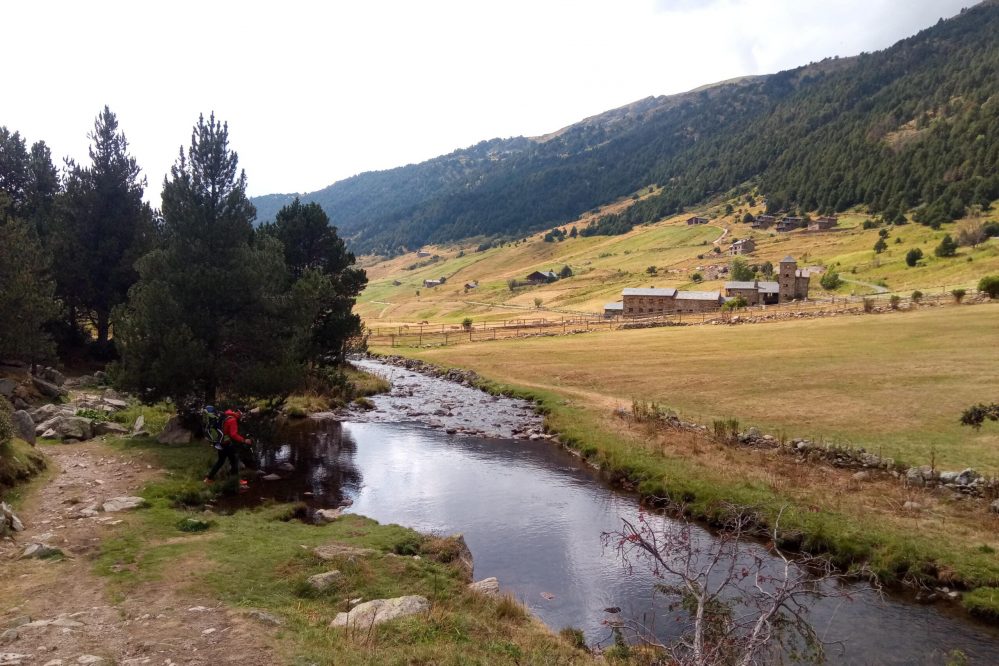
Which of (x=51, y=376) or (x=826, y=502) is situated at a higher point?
(x=51, y=376)

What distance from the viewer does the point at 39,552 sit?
540 inches

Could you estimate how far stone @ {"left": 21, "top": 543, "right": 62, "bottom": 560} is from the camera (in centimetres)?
1362

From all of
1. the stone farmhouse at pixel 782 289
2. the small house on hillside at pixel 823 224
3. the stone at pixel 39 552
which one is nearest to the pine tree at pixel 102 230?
the stone at pixel 39 552

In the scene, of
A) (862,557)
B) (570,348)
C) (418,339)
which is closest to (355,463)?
(862,557)

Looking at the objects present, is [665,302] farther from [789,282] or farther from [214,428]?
[214,428]

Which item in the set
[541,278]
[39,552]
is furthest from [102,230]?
[541,278]

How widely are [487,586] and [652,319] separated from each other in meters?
88.3

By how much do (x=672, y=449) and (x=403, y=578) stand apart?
17218mm

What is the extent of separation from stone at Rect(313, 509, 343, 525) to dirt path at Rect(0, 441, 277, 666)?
563cm

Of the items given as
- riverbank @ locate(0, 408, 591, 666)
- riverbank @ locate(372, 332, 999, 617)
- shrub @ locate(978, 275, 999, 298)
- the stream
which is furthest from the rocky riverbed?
shrub @ locate(978, 275, 999, 298)

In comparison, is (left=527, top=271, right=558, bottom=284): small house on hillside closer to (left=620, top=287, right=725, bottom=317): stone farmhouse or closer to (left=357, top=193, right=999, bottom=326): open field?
(left=357, top=193, right=999, bottom=326): open field

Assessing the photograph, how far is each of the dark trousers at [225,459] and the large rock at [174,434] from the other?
13.8 feet

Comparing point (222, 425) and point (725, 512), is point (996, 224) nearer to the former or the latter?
point (725, 512)

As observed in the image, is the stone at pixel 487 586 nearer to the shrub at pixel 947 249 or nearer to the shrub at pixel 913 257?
the shrub at pixel 913 257
